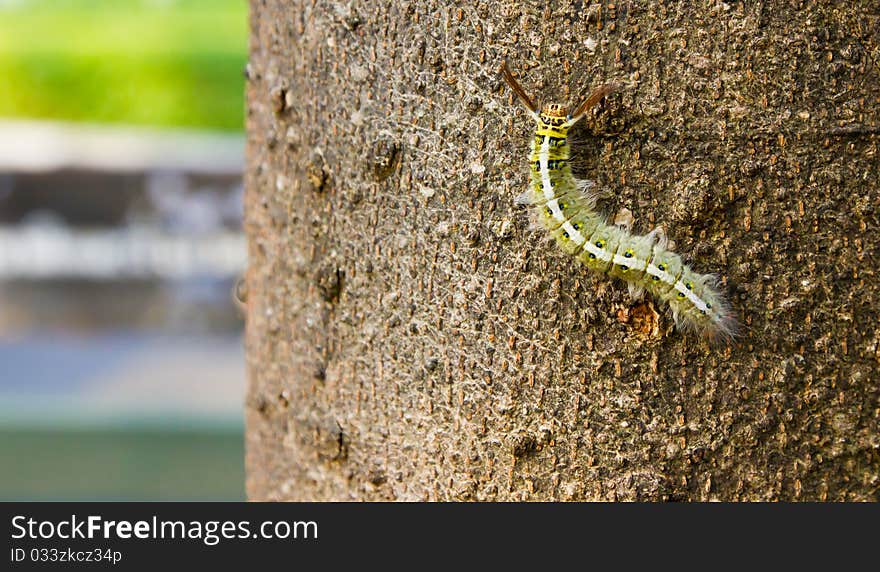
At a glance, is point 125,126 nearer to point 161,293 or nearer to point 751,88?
point 161,293

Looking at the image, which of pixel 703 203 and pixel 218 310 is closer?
pixel 703 203

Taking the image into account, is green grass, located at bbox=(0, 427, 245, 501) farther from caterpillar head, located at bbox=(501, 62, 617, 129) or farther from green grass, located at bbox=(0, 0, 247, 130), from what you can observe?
caterpillar head, located at bbox=(501, 62, 617, 129)

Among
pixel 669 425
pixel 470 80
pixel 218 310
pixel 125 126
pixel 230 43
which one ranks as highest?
pixel 230 43

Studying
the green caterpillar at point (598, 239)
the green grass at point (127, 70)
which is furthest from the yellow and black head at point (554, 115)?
the green grass at point (127, 70)

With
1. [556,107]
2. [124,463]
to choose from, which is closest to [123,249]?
[124,463]

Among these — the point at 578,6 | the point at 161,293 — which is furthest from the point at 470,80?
the point at 161,293

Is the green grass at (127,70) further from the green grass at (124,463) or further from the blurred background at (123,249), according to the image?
the green grass at (124,463)

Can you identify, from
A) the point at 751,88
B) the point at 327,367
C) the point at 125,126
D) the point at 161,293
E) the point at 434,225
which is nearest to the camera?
the point at 751,88

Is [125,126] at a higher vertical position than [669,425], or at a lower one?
higher
